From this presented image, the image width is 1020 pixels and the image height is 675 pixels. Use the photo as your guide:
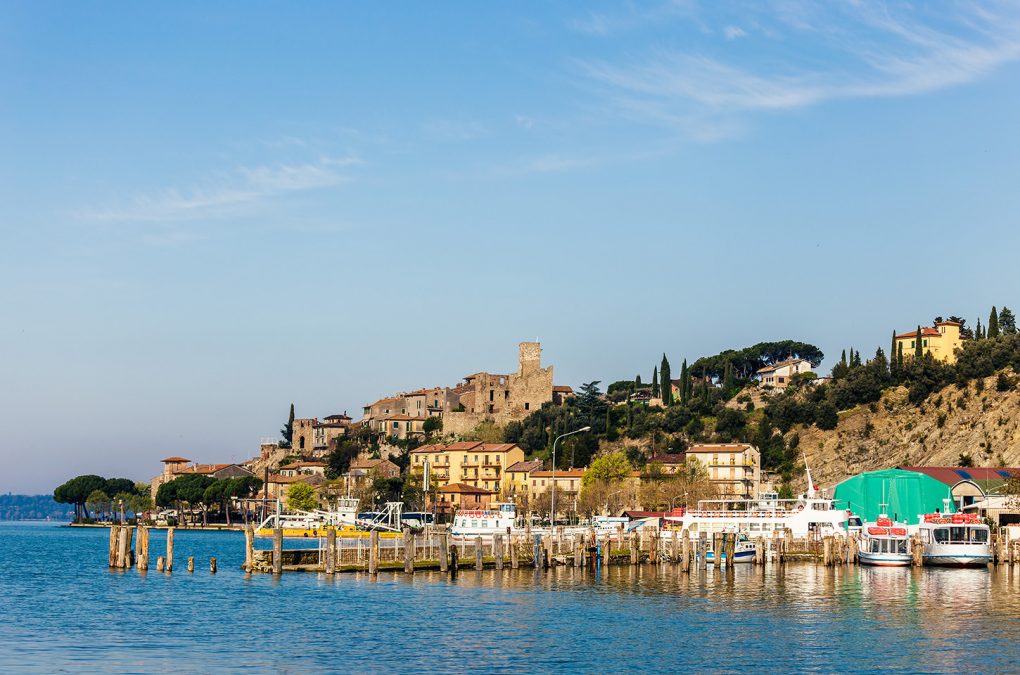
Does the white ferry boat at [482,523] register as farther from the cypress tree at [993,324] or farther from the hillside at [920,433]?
the cypress tree at [993,324]

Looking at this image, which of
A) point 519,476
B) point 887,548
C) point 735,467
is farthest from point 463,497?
point 887,548

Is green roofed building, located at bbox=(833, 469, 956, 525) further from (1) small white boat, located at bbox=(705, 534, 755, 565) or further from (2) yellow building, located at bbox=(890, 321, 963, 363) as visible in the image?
(2) yellow building, located at bbox=(890, 321, 963, 363)

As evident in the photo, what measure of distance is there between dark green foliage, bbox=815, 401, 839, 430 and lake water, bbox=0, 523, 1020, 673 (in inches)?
3655

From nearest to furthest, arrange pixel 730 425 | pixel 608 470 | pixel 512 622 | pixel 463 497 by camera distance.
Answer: pixel 512 622
pixel 608 470
pixel 730 425
pixel 463 497

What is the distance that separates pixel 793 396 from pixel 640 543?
101474 mm

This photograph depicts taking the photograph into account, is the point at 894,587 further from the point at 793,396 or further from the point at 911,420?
the point at 793,396

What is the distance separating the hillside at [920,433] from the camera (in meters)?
159

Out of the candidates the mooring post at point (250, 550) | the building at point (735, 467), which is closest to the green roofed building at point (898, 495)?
the building at point (735, 467)

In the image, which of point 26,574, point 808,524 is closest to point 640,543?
point 808,524

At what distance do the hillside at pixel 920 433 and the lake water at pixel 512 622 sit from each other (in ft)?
260

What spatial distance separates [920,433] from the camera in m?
168

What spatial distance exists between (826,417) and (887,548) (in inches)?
3419

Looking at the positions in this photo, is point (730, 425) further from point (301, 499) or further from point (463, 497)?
point (301, 499)

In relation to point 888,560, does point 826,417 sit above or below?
above
